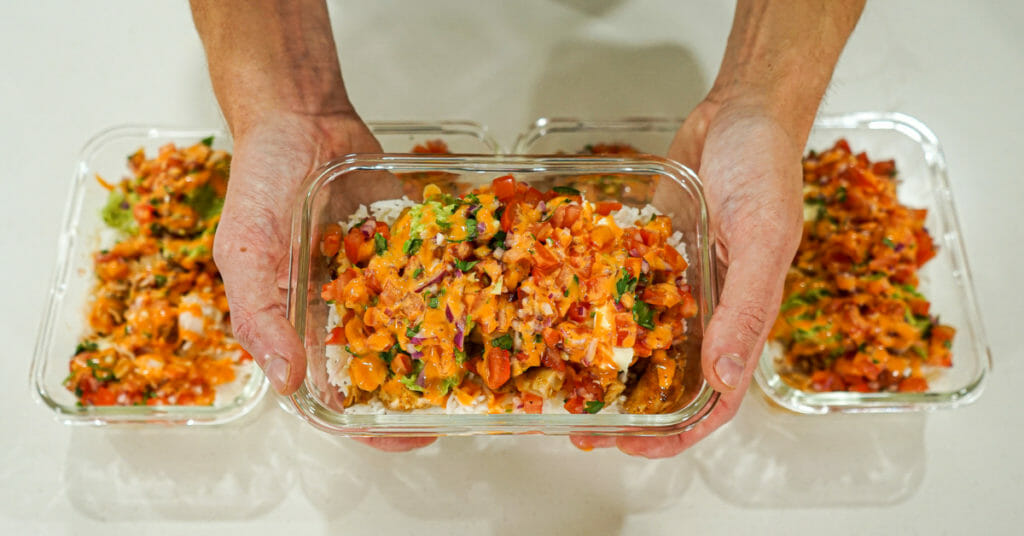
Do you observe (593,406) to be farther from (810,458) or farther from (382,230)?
→ (810,458)

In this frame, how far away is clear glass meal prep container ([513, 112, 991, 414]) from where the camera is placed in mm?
1489

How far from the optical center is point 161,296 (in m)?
1.57

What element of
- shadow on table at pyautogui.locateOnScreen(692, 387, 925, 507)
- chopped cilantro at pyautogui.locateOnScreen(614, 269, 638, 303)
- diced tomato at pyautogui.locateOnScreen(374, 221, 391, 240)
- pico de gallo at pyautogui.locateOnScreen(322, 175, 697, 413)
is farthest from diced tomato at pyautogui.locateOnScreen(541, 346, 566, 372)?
shadow on table at pyautogui.locateOnScreen(692, 387, 925, 507)

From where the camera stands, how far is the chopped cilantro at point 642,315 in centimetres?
117

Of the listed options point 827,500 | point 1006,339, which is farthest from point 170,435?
point 1006,339

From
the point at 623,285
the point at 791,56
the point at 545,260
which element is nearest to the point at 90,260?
the point at 545,260

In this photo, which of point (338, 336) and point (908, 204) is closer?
point (338, 336)

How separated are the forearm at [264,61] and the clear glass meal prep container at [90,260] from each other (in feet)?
0.80

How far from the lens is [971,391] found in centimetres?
150

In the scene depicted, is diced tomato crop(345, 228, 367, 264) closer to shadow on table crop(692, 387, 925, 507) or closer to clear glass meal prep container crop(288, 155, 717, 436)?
clear glass meal prep container crop(288, 155, 717, 436)

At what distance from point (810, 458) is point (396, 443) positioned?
96 cm

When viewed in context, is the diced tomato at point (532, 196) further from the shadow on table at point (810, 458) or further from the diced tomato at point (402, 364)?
the shadow on table at point (810, 458)

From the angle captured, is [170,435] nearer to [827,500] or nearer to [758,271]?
[758,271]

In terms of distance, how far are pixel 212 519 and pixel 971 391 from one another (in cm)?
174
